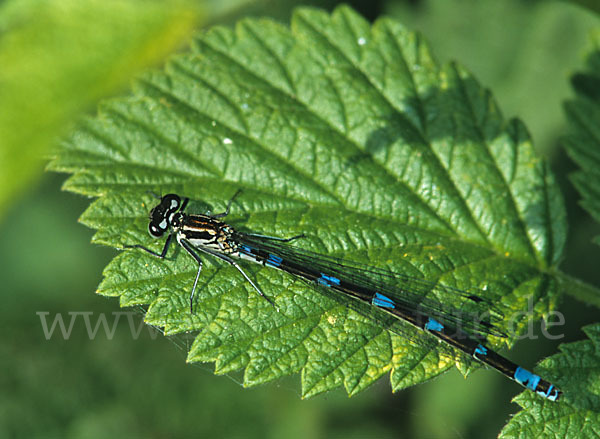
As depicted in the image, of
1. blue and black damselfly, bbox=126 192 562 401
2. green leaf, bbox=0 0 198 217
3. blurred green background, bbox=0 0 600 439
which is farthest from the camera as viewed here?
blurred green background, bbox=0 0 600 439

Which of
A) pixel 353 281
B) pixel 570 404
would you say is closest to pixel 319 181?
pixel 353 281

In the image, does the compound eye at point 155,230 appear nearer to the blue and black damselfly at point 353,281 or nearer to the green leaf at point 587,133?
the blue and black damselfly at point 353,281

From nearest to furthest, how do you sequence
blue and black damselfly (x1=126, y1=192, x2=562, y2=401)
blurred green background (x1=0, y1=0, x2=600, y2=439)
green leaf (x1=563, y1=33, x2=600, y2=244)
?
1. blue and black damselfly (x1=126, y1=192, x2=562, y2=401)
2. green leaf (x1=563, y1=33, x2=600, y2=244)
3. blurred green background (x1=0, y1=0, x2=600, y2=439)

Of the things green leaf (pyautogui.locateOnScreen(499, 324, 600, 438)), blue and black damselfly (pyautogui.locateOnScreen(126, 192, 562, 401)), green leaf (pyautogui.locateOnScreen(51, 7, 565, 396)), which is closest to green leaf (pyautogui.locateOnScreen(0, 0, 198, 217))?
green leaf (pyautogui.locateOnScreen(51, 7, 565, 396))

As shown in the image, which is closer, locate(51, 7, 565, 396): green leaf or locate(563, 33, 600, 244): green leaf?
locate(51, 7, 565, 396): green leaf

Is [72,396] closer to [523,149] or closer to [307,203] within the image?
[307,203]

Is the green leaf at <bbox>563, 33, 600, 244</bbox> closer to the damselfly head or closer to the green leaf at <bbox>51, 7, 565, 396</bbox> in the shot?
the green leaf at <bbox>51, 7, 565, 396</bbox>

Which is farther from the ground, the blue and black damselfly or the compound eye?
the blue and black damselfly

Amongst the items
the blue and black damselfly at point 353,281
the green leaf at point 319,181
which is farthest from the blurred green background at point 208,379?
the blue and black damselfly at point 353,281
